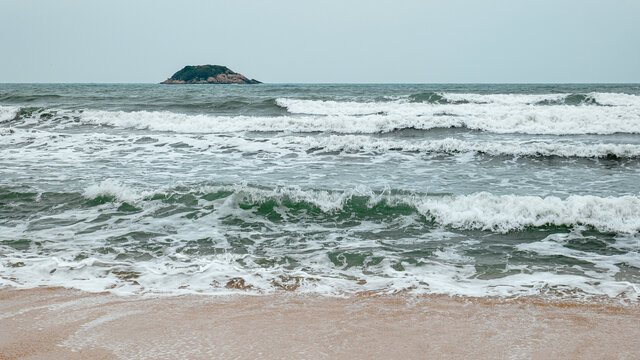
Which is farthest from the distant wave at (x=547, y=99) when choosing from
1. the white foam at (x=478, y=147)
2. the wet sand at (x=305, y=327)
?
the wet sand at (x=305, y=327)

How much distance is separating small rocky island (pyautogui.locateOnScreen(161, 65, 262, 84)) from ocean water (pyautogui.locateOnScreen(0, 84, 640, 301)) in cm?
8693

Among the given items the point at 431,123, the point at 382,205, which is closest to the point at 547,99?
the point at 431,123

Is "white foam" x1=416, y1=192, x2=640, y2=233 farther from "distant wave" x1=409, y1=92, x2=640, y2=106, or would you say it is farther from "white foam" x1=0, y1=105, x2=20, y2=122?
"distant wave" x1=409, y1=92, x2=640, y2=106

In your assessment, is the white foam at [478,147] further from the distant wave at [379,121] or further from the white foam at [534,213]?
the white foam at [534,213]

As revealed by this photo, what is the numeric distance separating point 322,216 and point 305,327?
322 centimetres

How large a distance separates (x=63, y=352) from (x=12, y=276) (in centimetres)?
187

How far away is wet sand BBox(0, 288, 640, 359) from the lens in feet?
9.18

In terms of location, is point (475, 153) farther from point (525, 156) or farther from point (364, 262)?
point (364, 262)

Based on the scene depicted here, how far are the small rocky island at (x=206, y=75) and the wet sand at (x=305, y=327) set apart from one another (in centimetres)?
9745

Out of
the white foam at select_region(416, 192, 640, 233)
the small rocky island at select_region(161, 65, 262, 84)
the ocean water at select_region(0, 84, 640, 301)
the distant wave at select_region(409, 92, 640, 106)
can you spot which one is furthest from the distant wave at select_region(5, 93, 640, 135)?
the small rocky island at select_region(161, 65, 262, 84)

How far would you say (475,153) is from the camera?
36.9ft

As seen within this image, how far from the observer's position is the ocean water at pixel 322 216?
13.9ft

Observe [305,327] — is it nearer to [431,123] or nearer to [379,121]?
[379,121]

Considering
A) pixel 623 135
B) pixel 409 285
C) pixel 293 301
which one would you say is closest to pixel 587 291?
pixel 409 285
